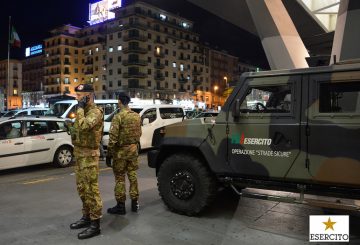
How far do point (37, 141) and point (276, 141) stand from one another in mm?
7516

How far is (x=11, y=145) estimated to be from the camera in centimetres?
957

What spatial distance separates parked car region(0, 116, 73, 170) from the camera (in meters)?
9.56

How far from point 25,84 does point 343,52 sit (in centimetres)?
10885

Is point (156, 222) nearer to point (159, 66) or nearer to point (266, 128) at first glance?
point (266, 128)

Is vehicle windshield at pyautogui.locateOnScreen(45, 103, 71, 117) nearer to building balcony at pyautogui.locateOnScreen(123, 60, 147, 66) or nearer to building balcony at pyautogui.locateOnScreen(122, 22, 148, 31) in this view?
building balcony at pyautogui.locateOnScreen(123, 60, 147, 66)

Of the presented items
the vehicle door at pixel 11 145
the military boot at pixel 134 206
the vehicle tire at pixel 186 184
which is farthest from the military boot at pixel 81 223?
the vehicle door at pixel 11 145

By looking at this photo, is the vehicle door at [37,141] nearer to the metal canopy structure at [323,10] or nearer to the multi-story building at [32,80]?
the metal canopy structure at [323,10]

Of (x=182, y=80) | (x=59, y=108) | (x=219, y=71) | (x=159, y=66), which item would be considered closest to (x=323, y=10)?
(x=59, y=108)

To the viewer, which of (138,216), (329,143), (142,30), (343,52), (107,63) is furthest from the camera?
(107,63)

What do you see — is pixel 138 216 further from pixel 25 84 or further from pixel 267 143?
pixel 25 84

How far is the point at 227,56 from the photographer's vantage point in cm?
10506

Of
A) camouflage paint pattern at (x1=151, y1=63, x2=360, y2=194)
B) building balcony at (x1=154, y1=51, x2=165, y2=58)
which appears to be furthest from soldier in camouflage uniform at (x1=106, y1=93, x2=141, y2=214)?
building balcony at (x1=154, y1=51, x2=165, y2=58)

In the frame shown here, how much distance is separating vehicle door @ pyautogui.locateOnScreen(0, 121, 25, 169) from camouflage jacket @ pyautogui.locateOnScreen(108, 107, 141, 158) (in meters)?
5.13

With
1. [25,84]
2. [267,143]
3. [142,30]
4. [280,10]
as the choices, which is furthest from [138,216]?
[25,84]
